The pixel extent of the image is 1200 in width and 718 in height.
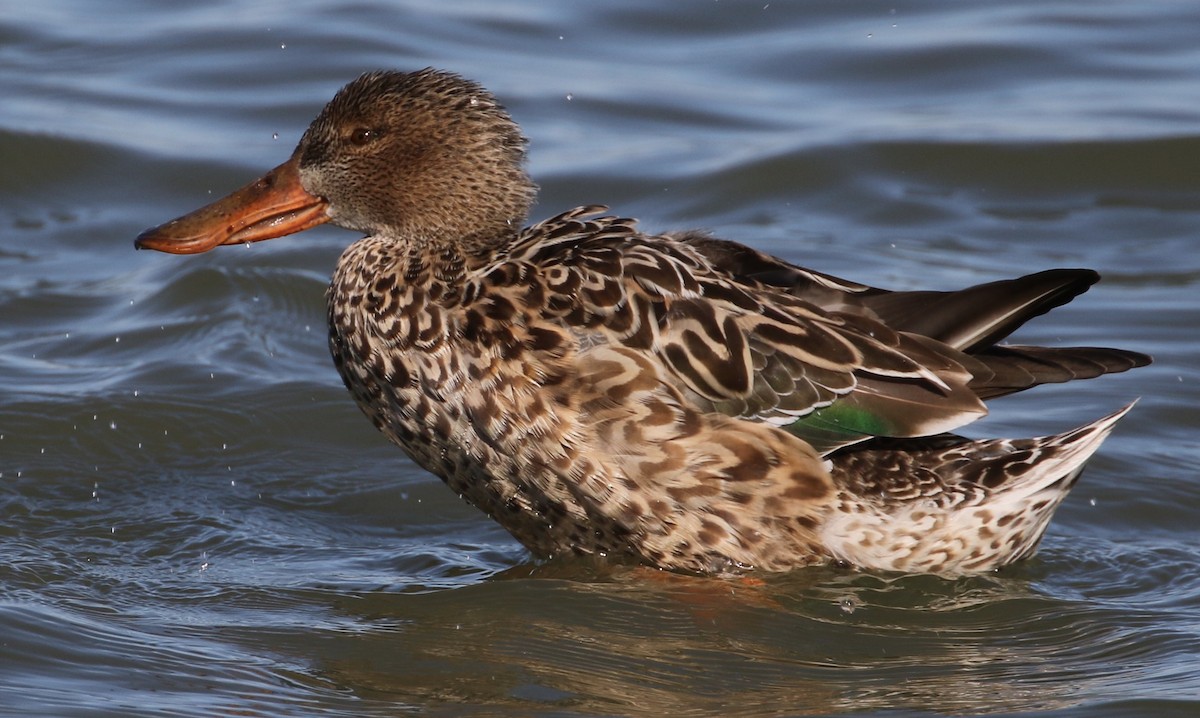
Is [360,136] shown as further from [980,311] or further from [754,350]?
[980,311]

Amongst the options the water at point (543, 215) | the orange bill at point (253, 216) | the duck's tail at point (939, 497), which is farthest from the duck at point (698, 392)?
the orange bill at point (253, 216)

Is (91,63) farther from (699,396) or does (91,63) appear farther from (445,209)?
(699,396)

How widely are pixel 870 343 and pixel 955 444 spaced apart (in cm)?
54

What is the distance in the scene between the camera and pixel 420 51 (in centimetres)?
1290

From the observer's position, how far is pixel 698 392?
5.91m

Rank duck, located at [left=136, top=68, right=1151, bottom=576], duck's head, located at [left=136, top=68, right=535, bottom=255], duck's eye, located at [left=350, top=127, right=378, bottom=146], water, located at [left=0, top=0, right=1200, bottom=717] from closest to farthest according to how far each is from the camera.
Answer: water, located at [left=0, top=0, right=1200, bottom=717], duck, located at [left=136, top=68, right=1151, bottom=576], duck's head, located at [left=136, top=68, right=535, bottom=255], duck's eye, located at [left=350, top=127, right=378, bottom=146]

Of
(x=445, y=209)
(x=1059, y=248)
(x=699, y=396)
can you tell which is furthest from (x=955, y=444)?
(x=1059, y=248)

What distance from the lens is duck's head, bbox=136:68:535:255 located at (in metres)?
6.45

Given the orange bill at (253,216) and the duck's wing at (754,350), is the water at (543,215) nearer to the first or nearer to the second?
the duck's wing at (754,350)

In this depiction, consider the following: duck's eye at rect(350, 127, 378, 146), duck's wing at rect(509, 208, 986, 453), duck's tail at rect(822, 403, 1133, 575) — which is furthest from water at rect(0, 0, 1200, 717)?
duck's eye at rect(350, 127, 378, 146)

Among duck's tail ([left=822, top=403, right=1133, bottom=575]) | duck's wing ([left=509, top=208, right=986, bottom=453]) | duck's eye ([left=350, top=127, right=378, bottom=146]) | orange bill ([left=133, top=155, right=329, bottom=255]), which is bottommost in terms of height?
duck's tail ([left=822, top=403, right=1133, bottom=575])

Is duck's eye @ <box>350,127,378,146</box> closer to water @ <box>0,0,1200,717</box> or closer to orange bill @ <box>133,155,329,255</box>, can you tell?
orange bill @ <box>133,155,329,255</box>

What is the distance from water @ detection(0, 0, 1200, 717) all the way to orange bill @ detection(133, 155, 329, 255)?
1.11 metres

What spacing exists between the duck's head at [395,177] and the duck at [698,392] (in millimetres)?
44
